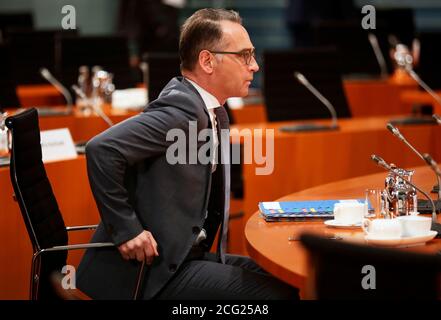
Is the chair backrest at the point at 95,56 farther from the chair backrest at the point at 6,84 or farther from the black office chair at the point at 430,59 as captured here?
the black office chair at the point at 430,59

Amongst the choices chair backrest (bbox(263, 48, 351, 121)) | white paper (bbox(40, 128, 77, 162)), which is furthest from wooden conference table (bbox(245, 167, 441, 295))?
chair backrest (bbox(263, 48, 351, 121))

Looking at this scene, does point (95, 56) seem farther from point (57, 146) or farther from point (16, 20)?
point (57, 146)

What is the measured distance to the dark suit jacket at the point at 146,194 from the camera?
7.57ft

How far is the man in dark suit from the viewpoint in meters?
2.31

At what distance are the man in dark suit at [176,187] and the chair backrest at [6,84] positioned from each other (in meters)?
2.90

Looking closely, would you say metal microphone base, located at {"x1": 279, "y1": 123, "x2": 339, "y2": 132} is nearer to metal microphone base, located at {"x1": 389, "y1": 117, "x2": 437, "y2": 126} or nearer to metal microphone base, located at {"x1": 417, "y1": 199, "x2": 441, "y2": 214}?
metal microphone base, located at {"x1": 389, "y1": 117, "x2": 437, "y2": 126}

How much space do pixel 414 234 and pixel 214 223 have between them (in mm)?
653

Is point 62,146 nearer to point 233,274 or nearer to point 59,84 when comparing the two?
point 233,274

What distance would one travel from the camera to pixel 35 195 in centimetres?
262

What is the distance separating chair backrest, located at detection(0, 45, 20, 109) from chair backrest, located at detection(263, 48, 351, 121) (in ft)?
4.99

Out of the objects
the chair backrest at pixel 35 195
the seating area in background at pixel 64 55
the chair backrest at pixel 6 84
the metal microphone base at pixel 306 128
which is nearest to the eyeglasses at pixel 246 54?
the chair backrest at pixel 35 195

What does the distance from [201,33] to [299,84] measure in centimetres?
261

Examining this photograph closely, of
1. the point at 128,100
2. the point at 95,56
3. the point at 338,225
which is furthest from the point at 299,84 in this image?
the point at 338,225
